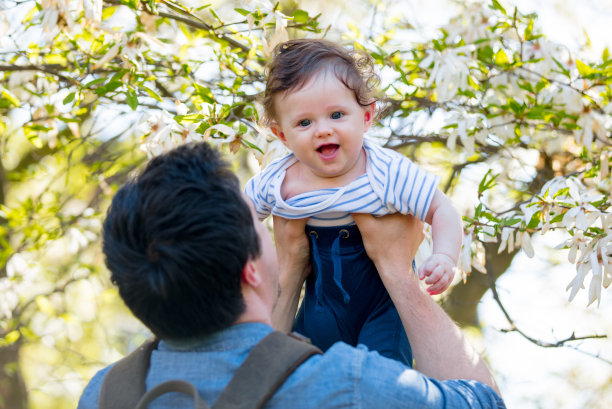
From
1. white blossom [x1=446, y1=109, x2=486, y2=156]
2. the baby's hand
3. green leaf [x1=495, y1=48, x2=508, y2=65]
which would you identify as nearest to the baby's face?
the baby's hand

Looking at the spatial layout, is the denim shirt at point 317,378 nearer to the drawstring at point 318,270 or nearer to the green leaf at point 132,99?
the drawstring at point 318,270

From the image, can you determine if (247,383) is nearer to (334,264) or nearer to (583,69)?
(334,264)

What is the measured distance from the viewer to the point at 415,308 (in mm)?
1643

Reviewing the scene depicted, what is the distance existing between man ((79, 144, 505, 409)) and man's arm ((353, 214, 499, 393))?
16cm

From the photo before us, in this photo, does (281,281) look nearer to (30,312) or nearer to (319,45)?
(319,45)

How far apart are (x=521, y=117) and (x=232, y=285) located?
1.77 metres

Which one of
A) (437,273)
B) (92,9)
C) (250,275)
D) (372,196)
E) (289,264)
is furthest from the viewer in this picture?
(92,9)

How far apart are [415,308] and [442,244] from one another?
166 millimetres

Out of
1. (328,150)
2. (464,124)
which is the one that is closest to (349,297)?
(328,150)

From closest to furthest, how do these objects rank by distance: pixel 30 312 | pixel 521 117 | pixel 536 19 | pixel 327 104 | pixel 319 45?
pixel 327 104 < pixel 319 45 < pixel 521 117 < pixel 536 19 < pixel 30 312

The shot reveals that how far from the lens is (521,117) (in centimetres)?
265

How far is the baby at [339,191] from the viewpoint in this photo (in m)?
1.72

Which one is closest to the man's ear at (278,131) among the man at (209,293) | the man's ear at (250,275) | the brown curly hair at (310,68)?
the brown curly hair at (310,68)

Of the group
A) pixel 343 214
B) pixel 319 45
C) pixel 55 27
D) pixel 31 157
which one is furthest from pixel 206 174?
pixel 31 157
